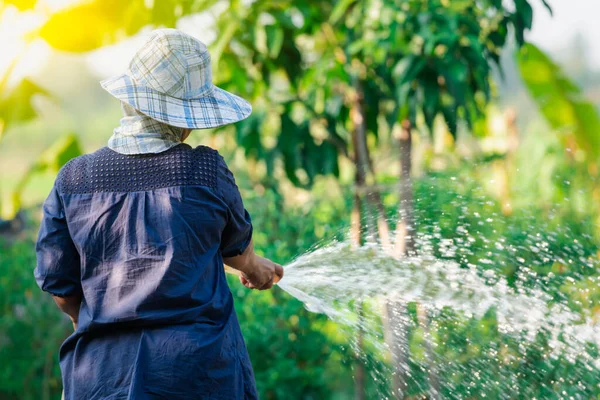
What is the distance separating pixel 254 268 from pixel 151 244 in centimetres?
40

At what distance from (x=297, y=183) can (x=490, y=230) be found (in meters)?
0.96

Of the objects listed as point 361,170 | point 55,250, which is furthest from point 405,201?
point 55,250

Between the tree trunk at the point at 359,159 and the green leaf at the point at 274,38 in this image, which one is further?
the tree trunk at the point at 359,159

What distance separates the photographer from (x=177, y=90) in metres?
1.76

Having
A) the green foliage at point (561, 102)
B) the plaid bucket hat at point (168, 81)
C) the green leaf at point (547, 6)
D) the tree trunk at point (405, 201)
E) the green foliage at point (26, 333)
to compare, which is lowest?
the green foliage at point (26, 333)

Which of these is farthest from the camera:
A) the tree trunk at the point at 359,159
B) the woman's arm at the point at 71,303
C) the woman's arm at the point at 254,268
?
the tree trunk at the point at 359,159

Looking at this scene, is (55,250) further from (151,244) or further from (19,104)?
(19,104)

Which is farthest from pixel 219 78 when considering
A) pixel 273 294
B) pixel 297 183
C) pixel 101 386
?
pixel 101 386

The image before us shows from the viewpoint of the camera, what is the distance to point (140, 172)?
172 centimetres

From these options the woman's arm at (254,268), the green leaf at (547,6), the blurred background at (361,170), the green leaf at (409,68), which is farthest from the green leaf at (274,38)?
the woman's arm at (254,268)

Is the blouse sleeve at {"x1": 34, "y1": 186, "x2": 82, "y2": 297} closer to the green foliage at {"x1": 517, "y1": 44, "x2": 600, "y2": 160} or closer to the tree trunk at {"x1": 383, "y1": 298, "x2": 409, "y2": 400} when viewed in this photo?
the tree trunk at {"x1": 383, "y1": 298, "x2": 409, "y2": 400}

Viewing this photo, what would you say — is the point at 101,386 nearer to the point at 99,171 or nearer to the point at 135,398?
the point at 135,398

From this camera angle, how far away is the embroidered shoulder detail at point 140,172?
5.63 ft

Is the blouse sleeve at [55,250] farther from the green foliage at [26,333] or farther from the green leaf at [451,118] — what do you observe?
the green foliage at [26,333]
